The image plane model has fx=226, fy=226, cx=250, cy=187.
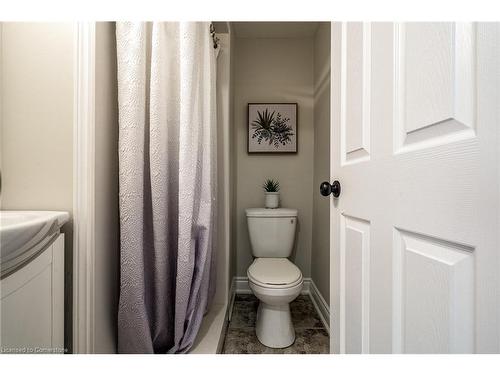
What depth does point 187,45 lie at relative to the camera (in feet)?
3.18

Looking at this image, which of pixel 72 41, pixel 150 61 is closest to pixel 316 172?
pixel 150 61

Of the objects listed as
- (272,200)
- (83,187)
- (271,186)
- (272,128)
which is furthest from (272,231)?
(83,187)

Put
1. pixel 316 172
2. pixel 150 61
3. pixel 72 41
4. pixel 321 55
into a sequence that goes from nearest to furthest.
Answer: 1. pixel 72 41
2. pixel 150 61
3. pixel 321 55
4. pixel 316 172

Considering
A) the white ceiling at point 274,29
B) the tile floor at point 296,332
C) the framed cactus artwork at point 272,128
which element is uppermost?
the white ceiling at point 274,29

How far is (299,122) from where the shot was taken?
193 cm

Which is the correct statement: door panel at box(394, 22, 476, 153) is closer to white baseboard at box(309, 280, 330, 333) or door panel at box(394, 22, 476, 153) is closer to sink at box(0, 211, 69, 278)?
sink at box(0, 211, 69, 278)

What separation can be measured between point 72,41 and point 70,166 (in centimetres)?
39

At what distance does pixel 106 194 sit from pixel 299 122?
157cm

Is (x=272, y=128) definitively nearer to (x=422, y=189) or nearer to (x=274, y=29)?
(x=274, y=29)

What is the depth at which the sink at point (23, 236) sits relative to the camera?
0.45m

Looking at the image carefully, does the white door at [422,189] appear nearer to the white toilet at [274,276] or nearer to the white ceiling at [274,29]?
the white toilet at [274,276]

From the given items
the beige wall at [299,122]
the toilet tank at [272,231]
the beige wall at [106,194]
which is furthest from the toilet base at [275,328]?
the beige wall at [106,194]

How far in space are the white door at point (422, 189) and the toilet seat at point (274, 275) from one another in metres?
0.59
